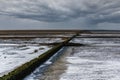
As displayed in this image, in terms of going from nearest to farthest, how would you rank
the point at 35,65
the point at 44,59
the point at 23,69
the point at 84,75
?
the point at 23,69 < the point at 84,75 < the point at 35,65 < the point at 44,59

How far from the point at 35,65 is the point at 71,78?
161 inches

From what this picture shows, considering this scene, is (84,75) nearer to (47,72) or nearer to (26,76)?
(47,72)

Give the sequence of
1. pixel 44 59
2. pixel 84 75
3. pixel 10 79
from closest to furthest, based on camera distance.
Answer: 1. pixel 10 79
2. pixel 84 75
3. pixel 44 59

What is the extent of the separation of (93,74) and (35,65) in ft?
14.1

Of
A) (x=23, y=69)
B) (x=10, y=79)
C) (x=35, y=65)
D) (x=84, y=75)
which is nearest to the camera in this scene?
(x=10, y=79)

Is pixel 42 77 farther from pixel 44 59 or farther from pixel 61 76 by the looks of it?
pixel 44 59

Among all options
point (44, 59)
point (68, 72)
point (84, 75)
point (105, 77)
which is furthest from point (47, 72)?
point (44, 59)

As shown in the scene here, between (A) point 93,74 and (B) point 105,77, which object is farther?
(A) point 93,74

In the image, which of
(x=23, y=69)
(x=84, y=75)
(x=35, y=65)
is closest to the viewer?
(x=23, y=69)

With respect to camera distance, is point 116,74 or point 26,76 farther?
point 116,74

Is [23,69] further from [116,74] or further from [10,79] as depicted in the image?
[116,74]

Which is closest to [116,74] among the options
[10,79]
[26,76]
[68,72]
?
[68,72]

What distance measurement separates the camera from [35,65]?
18875mm

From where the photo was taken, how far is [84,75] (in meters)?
16.6
